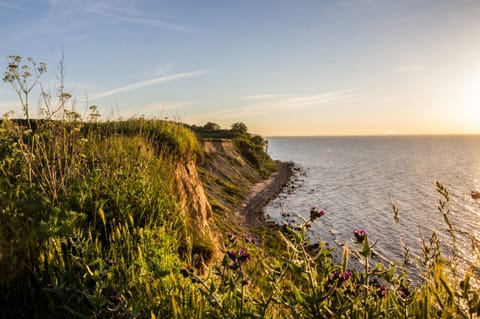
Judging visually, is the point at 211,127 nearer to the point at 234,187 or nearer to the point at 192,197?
the point at 234,187

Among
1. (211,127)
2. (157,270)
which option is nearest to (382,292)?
(157,270)

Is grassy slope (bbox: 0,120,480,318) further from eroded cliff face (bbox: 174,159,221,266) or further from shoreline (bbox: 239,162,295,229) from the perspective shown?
shoreline (bbox: 239,162,295,229)

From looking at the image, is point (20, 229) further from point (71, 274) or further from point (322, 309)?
point (322, 309)

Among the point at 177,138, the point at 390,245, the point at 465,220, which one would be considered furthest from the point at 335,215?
the point at 177,138

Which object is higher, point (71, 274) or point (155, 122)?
point (155, 122)

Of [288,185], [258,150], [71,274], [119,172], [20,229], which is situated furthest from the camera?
[258,150]

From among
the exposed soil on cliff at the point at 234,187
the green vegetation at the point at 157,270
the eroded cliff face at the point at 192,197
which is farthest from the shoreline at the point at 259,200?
the green vegetation at the point at 157,270

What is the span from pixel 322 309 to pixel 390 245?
3210 centimetres

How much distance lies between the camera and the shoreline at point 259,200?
36.9 metres

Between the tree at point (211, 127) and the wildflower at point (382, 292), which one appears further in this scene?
the tree at point (211, 127)

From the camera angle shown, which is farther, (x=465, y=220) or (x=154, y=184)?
(x=465, y=220)

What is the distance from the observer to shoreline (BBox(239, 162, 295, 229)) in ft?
121

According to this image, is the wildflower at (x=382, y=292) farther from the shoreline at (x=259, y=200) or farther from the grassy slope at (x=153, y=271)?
the shoreline at (x=259, y=200)

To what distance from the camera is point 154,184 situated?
296 inches
